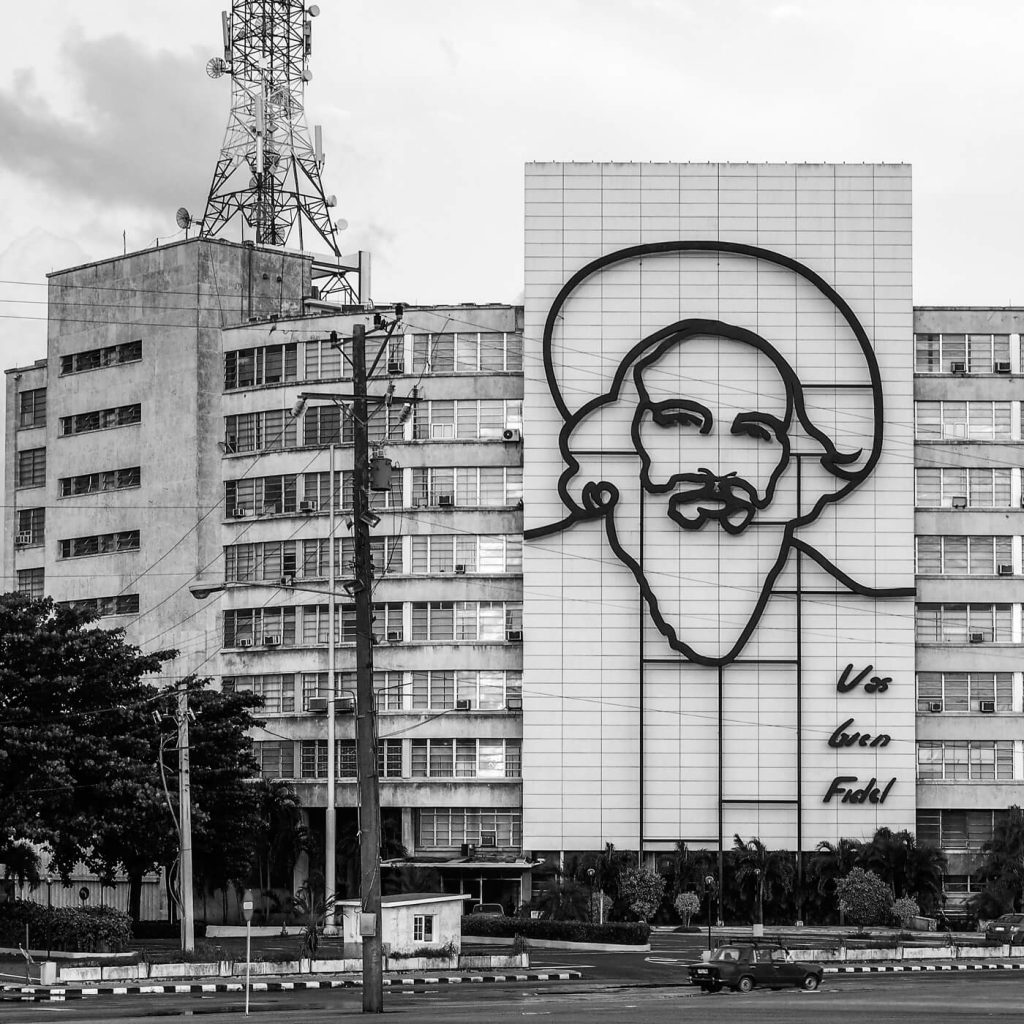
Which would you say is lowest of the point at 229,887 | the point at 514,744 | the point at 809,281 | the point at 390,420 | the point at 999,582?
the point at 229,887

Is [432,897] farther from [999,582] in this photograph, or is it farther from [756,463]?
[999,582]

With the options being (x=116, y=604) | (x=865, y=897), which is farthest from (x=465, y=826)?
(x=116, y=604)

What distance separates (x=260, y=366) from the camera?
97062mm

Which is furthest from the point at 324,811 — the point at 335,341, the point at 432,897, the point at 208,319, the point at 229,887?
the point at 335,341

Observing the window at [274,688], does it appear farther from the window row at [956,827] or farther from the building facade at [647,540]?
the window row at [956,827]

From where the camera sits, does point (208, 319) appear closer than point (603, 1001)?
No

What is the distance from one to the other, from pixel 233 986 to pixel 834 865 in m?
41.0

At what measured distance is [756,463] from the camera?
90.8 metres

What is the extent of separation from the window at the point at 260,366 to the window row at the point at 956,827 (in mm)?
36822

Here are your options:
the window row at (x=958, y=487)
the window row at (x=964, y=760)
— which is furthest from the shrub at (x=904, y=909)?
the window row at (x=958, y=487)

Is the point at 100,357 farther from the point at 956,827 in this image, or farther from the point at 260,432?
the point at 956,827

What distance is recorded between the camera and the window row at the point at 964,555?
306 ft

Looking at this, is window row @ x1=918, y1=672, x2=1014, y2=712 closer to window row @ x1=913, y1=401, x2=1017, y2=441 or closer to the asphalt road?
window row @ x1=913, y1=401, x2=1017, y2=441

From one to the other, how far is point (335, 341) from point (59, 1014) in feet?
50.7
